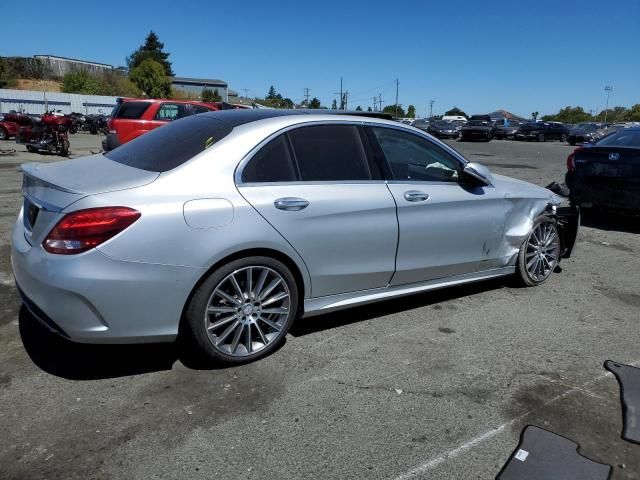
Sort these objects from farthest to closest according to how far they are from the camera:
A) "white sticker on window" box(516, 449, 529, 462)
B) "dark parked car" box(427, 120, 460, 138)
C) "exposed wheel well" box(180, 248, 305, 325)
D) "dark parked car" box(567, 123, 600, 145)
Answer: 1. "dark parked car" box(427, 120, 460, 138)
2. "dark parked car" box(567, 123, 600, 145)
3. "exposed wheel well" box(180, 248, 305, 325)
4. "white sticker on window" box(516, 449, 529, 462)

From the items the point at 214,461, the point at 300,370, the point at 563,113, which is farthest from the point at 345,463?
the point at 563,113

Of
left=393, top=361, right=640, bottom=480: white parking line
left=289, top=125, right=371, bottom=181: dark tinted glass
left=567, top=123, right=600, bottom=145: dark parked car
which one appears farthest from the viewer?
left=567, top=123, right=600, bottom=145: dark parked car

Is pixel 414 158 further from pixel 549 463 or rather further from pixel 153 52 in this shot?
pixel 153 52

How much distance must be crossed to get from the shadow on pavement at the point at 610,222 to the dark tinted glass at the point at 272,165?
19.9 ft

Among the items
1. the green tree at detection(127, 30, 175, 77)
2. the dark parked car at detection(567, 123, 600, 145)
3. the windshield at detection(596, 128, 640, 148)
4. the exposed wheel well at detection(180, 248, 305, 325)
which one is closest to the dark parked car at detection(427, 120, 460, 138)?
the dark parked car at detection(567, 123, 600, 145)

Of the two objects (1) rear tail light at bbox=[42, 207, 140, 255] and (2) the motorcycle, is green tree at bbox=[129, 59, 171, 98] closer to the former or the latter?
(2) the motorcycle

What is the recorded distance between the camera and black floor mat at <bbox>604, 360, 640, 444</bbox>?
2848mm

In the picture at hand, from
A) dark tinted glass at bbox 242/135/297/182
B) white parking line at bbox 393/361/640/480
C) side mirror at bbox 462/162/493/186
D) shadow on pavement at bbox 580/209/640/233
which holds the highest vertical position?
dark tinted glass at bbox 242/135/297/182

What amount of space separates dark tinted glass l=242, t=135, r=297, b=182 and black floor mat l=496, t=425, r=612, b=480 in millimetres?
2073

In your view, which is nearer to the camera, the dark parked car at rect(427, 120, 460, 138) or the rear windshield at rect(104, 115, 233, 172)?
the rear windshield at rect(104, 115, 233, 172)

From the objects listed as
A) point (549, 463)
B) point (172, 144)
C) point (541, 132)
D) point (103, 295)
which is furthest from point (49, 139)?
point (541, 132)

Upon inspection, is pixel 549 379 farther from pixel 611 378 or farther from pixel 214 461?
pixel 214 461

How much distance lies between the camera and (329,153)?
373 centimetres

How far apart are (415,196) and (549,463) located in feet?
6.70
